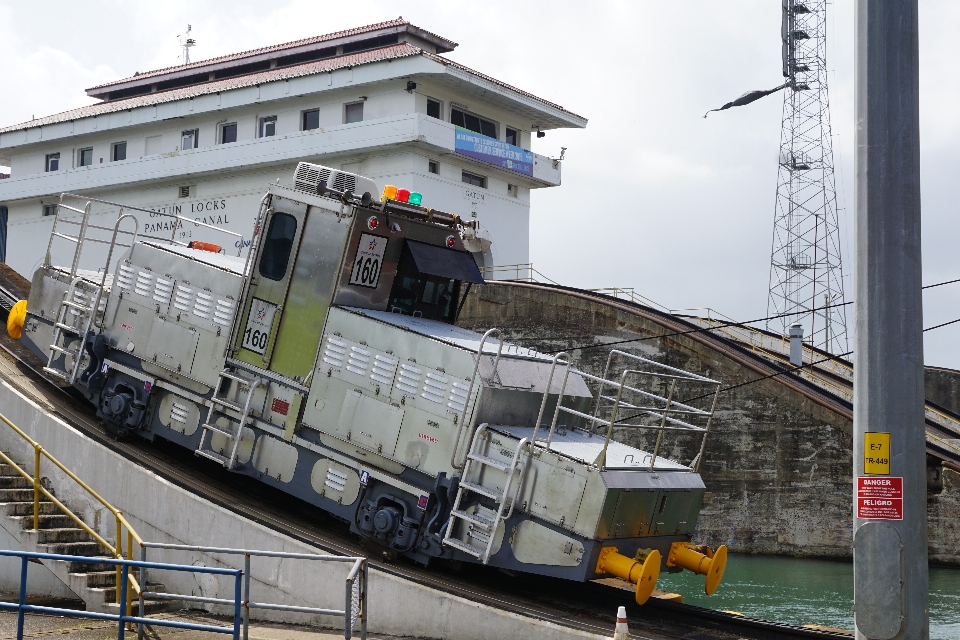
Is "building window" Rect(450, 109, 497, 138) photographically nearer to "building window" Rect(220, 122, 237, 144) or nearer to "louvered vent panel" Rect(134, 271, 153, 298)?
"building window" Rect(220, 122, 237, 144)

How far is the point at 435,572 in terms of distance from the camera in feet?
41.2

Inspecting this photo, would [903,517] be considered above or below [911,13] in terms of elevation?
below

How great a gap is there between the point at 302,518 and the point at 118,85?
39.5m

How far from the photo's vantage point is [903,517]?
737cm

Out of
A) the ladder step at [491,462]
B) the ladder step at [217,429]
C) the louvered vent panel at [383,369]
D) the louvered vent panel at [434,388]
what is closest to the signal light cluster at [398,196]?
the louvered vent panel at [383,369]

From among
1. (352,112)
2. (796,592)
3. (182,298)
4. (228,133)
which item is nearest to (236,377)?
(182,298)

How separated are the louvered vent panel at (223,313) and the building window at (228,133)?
26.9 meters

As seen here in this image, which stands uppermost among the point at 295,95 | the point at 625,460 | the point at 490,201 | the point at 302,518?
the point at 295,95

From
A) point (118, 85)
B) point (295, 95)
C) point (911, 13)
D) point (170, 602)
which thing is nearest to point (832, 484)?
point (170, 602)

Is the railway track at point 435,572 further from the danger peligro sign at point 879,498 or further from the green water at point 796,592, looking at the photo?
the green water at point 796,592

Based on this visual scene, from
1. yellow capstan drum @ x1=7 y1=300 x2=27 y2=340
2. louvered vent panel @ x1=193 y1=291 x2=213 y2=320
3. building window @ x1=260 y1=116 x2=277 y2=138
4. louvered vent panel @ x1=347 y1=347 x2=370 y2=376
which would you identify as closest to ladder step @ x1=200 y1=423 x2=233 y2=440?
louvered vent panel @ x1=193 y1=291 x2=213 y2=320

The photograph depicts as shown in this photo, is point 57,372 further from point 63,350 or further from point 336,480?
point 336,480

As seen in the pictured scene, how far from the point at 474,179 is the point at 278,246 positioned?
965 inches

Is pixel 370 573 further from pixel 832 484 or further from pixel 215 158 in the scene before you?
pixel 215 158
